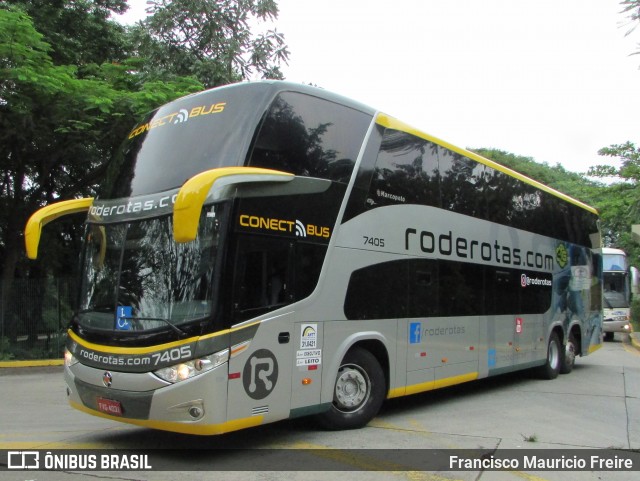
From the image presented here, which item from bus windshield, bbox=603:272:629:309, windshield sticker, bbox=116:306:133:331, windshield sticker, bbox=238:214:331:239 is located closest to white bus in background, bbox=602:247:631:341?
bus windshield, bbox=603:272:629:309

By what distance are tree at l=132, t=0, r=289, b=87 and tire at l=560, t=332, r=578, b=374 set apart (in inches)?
432

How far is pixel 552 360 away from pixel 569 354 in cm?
119

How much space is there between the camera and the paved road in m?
5.58

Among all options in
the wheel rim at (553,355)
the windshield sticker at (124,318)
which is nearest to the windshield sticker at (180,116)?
the windshield sticker at (124,318)

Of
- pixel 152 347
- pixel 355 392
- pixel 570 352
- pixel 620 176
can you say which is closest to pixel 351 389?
pixel 355 392

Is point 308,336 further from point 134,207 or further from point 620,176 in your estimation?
point 620,176

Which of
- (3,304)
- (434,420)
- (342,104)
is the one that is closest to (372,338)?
(434,420)

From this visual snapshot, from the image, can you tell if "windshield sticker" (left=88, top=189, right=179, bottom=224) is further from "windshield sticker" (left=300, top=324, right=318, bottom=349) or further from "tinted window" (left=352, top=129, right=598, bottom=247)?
"tinted window" (left=352, top=129, right=598, bottom=247)

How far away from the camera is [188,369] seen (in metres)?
5.30

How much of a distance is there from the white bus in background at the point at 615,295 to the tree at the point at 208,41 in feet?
53.5

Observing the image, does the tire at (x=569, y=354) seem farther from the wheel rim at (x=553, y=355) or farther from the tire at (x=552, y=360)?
the wheel rim at (x=553, y=355)

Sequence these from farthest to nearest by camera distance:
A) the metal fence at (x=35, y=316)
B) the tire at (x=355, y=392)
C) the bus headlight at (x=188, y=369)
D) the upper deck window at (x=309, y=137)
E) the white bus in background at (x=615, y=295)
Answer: the white bus in background at (x=615, y=295) → the metal fence at (x=35, y=316) → the tire at (x=355, y=392) → the upper deck window at (x=309, y=137) → the bus headlight at (x=188, y=369)

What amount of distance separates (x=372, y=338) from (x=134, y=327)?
294 cm

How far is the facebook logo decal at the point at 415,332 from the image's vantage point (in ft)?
25.8
